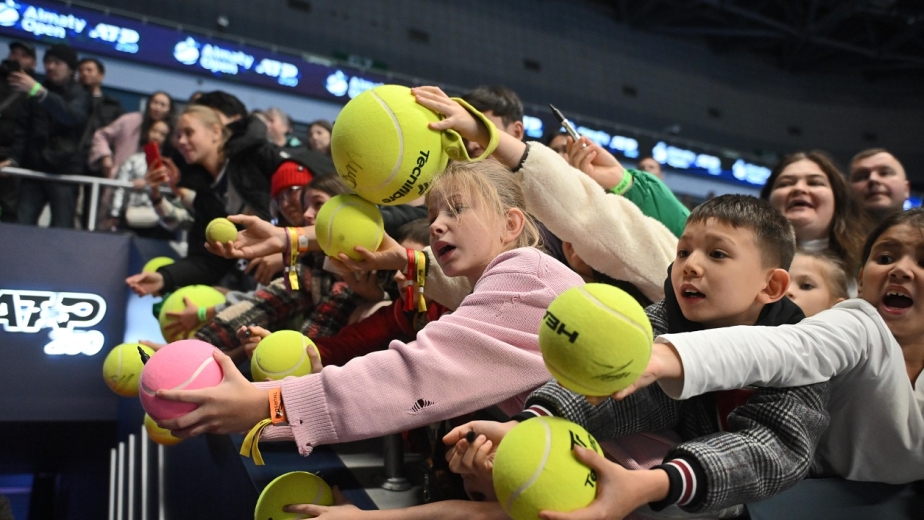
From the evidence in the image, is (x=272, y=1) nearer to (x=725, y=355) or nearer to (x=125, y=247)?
(x=125, y=247)

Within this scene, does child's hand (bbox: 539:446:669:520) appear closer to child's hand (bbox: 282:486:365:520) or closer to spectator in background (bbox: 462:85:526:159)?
child's hand (bbox: 282:486:365:520)

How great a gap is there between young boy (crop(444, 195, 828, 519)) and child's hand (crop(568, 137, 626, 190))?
0.61 meters

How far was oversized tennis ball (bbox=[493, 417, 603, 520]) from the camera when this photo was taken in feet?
3.20

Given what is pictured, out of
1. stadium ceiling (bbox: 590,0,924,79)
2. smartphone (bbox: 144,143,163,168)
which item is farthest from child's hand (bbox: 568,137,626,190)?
stadium ceiling (bbox: 590,0,924,79)

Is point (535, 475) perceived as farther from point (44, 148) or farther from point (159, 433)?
point (44, 148)

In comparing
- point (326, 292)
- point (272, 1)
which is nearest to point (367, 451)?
point (326, 292)

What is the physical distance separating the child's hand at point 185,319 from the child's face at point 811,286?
5.64ft

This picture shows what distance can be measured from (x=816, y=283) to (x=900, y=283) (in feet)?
1.34

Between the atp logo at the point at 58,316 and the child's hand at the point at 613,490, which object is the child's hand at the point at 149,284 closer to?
the atp logo at the point at 58,316

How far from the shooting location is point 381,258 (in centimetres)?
161

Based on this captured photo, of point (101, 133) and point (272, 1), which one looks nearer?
point (101, 133)

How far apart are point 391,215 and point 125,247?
161cm

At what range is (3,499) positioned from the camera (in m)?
1.45

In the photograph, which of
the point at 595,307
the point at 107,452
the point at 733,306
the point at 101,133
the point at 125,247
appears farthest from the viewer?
the point at 101,133
